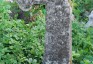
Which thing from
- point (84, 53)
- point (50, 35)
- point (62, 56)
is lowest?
point (84, 53)

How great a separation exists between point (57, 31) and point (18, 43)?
30.4 inches

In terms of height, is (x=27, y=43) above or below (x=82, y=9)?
above

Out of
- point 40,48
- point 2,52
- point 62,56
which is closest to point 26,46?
point 40,48

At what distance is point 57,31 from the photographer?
12.9 ft

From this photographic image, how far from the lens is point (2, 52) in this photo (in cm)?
423

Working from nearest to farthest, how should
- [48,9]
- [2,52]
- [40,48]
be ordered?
[48,9], [2,52], [40,48]

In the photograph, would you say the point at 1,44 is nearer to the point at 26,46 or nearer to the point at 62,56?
the point at 26,46

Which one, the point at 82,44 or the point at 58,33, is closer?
the point at 58,33

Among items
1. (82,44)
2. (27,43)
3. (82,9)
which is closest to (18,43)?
(27,43)

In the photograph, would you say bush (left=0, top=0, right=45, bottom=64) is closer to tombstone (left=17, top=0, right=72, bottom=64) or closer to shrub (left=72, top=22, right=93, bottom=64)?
tombstone (left=17, top=0, right=72, bottom=64)

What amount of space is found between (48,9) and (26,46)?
95 cm

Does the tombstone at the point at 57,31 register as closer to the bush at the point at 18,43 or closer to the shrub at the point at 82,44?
the bush at the point at 18,43

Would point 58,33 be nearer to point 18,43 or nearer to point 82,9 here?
point 18,43

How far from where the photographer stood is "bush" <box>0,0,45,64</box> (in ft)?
14.2
